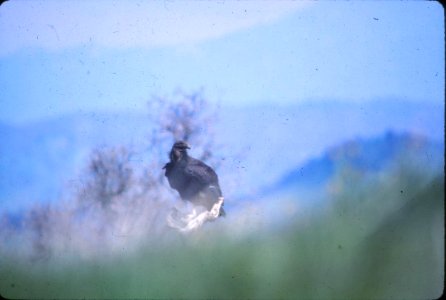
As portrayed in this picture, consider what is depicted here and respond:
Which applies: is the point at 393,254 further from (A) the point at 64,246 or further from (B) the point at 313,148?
(A) the point at 64,246

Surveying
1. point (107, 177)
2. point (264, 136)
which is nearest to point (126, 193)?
point (107, 177)

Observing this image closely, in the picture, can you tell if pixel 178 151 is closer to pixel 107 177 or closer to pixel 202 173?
pixel 202 173

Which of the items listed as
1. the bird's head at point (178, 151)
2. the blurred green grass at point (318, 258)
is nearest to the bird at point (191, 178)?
the bird's head at point (178, 151)

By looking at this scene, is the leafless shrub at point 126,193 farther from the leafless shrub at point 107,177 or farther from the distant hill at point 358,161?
the distant hill at point 358,161

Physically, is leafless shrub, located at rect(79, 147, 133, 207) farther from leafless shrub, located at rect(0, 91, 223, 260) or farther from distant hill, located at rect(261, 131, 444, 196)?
distant hill, located at rect(261, 131, 444, 196)

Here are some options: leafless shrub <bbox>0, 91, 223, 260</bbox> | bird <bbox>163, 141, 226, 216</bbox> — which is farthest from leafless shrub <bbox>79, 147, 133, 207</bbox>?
bird <bbox>163, 141, 226, 216</bbox>

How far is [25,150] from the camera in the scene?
2.35 meters

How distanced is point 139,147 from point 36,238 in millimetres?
551

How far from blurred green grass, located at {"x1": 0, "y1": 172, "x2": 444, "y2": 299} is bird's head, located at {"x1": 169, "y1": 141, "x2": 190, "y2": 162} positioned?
0.31 meters

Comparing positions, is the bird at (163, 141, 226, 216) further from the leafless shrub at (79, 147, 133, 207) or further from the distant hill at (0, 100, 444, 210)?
the leafless shrub at (79, 147, 133, 207)

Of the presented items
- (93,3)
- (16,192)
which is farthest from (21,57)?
(16,192)

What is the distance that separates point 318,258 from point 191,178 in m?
0.59

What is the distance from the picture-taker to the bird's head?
2293mm

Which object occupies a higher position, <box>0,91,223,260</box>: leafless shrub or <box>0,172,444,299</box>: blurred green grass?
<box>0,91,223,260</box>: leafless shrub
